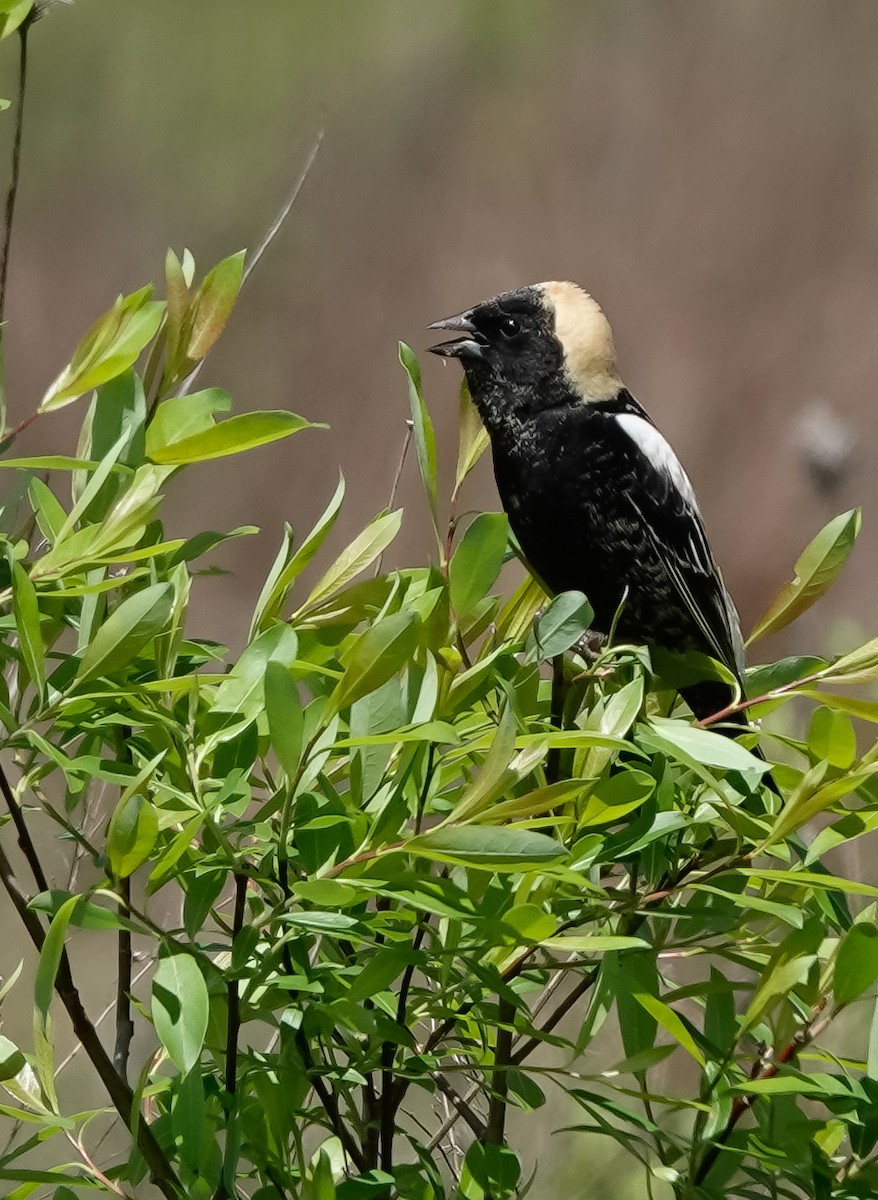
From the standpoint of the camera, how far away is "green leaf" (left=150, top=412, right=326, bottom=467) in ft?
1.49

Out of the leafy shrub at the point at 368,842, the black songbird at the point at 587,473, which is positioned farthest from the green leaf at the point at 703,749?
the black songbird at the point at 587,473

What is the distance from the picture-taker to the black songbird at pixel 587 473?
94cm

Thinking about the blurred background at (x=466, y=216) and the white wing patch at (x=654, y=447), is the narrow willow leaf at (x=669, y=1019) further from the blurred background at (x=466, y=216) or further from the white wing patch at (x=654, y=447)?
the blurred background at (x=466, y=216)

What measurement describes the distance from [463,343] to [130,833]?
637 mm

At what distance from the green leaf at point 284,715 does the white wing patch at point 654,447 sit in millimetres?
617

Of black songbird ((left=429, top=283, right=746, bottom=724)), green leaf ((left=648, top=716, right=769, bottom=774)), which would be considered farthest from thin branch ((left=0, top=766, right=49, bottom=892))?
black songbird ((left=429, top=283, right=746, bottom=724))

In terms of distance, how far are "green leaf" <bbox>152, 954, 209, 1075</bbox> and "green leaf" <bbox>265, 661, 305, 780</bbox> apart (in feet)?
0.22

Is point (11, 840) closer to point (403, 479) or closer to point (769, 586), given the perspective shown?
point (403, 479)

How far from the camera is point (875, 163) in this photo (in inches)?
63.9

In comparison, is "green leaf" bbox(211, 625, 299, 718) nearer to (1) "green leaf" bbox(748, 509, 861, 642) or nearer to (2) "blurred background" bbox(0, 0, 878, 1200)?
(1) "green leaf" bbox(748, 509, 861, 642)

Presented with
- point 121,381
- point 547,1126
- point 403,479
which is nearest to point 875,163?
point 403,479

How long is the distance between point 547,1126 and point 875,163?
1215 mm

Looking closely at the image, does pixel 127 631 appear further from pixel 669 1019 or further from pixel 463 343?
pixel 463 343

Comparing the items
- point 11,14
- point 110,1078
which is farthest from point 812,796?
point 11,14
